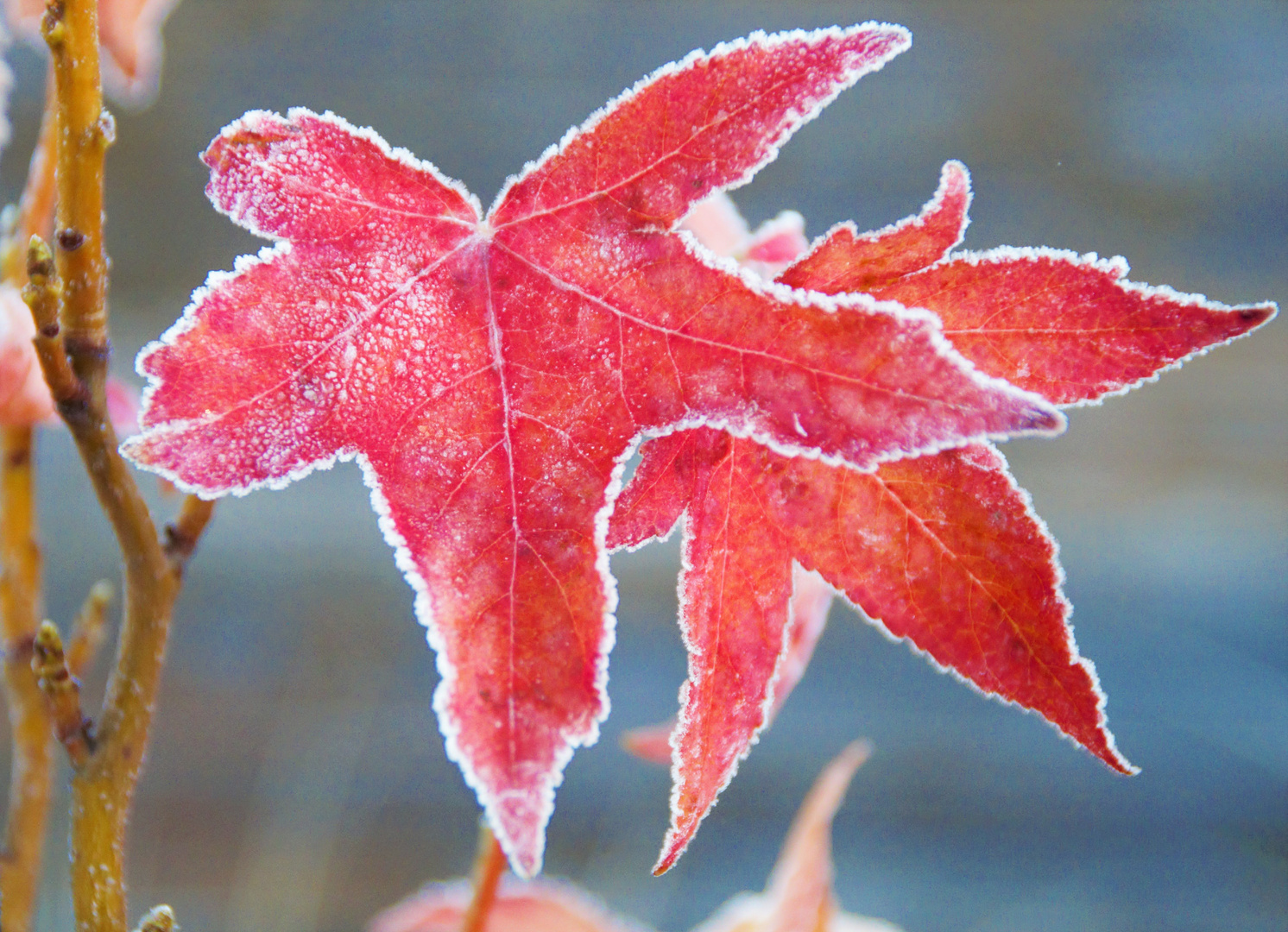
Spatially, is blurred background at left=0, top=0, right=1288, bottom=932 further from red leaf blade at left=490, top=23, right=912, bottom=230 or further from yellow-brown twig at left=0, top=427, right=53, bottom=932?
red leaf blade at left=490, top=23, right=912, bottom=230

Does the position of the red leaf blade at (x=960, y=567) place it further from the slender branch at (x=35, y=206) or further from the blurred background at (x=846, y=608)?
the blurred background at (x=846, y=608)

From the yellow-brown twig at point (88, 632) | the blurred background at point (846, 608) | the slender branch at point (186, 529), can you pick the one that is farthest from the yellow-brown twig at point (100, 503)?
the blurred background at point (846, 608)

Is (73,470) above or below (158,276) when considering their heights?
below

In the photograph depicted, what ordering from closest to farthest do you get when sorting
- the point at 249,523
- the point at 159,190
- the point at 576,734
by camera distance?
the point at 576,734
the point at 159,190
the point at 249,523

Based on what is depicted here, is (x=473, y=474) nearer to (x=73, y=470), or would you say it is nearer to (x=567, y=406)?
(x=567, y=406)

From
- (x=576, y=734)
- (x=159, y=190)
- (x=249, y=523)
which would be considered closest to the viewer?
(x=576, y=734)

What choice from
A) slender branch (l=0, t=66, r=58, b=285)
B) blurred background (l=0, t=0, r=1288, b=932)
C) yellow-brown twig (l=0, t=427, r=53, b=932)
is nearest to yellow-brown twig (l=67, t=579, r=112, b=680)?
yellow-brown twig (l=0, t=427, r=53, b=932)

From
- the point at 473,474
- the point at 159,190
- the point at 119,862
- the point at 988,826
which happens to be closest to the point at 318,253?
the point at 473,474

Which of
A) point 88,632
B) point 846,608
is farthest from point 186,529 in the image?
point 846,608
